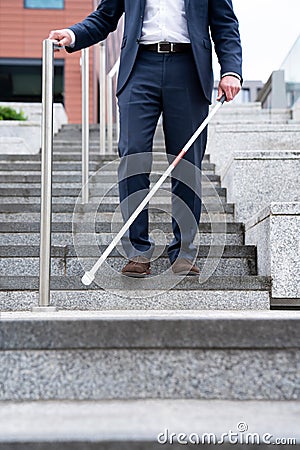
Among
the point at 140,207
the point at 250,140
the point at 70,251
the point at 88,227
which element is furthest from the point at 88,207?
the point at 250,140

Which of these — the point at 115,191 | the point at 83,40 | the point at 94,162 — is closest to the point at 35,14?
the point at 94,162

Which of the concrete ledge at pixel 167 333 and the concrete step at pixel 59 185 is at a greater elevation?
the concrete ledge at pixel 167 333

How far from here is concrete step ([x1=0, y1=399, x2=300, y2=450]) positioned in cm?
123

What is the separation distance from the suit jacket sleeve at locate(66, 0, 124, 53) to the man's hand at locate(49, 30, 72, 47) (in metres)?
0.09

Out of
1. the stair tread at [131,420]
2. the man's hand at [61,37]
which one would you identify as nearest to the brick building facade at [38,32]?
the man's hand at [61,37]

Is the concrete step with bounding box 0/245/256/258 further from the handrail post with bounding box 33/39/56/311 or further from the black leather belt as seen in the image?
the black leather belt

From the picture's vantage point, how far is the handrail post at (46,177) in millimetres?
2365

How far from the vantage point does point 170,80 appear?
290 cm

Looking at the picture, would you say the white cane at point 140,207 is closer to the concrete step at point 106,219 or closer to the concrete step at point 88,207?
the concrete step at point 106,219

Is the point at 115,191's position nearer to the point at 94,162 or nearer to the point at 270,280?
the point at 94,162

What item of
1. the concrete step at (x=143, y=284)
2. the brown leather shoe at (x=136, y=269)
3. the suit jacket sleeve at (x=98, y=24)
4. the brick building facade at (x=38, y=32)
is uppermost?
the brick building facade at (x=38, y=32)

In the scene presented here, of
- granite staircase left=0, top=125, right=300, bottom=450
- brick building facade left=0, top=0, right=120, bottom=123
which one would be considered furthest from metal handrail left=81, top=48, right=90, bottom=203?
brick building facade left=0, top=0, right=120, bottom=123

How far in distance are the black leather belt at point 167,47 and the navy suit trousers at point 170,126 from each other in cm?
2

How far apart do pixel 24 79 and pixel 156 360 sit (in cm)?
1361
